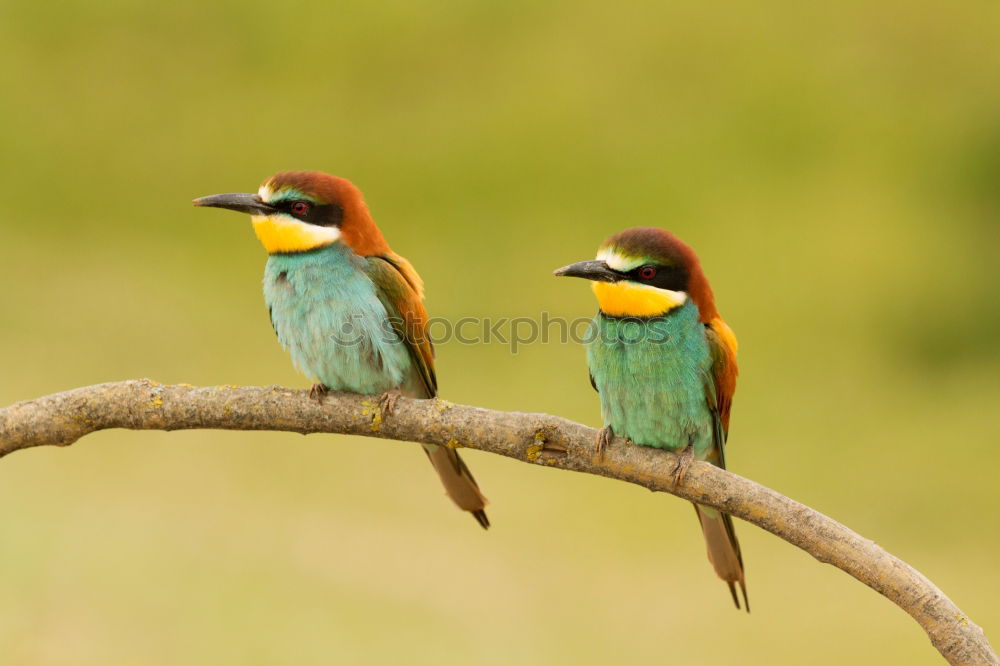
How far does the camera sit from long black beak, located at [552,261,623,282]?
2.30 m

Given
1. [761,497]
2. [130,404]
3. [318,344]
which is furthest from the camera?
[318,344]

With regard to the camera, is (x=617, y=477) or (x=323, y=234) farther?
(x=323, y=234)

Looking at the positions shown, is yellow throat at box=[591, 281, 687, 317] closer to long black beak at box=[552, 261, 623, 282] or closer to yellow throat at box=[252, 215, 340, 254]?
long black beak at box=[552, 261, 623, 282]

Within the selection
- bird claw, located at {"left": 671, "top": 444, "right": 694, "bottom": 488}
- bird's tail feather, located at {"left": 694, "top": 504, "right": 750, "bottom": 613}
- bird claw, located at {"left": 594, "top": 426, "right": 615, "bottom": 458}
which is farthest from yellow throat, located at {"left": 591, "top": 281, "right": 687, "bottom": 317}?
bird's tail feather, located at {"left": 694, "top": 504, "right": 750, "bottom": 613}

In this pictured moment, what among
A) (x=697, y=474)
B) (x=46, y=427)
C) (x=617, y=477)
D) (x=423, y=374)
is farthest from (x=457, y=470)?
Answer: (x=46, y=427)

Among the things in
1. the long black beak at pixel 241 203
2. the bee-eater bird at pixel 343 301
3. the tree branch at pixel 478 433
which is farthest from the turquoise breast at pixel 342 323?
the tree branch at pixel 478 433

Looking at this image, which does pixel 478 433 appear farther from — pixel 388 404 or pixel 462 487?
pixel 462 487

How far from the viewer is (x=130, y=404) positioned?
2.19 m

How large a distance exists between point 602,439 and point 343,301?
0.78 m

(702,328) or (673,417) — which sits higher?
(702,328)

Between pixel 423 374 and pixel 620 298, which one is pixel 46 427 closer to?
pixel 423 374

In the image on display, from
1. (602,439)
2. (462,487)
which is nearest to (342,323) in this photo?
(462,487)

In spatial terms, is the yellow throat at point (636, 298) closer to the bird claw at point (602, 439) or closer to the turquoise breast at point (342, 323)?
the bird claw at point (602, 439)

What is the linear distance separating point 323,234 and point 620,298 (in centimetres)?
77
